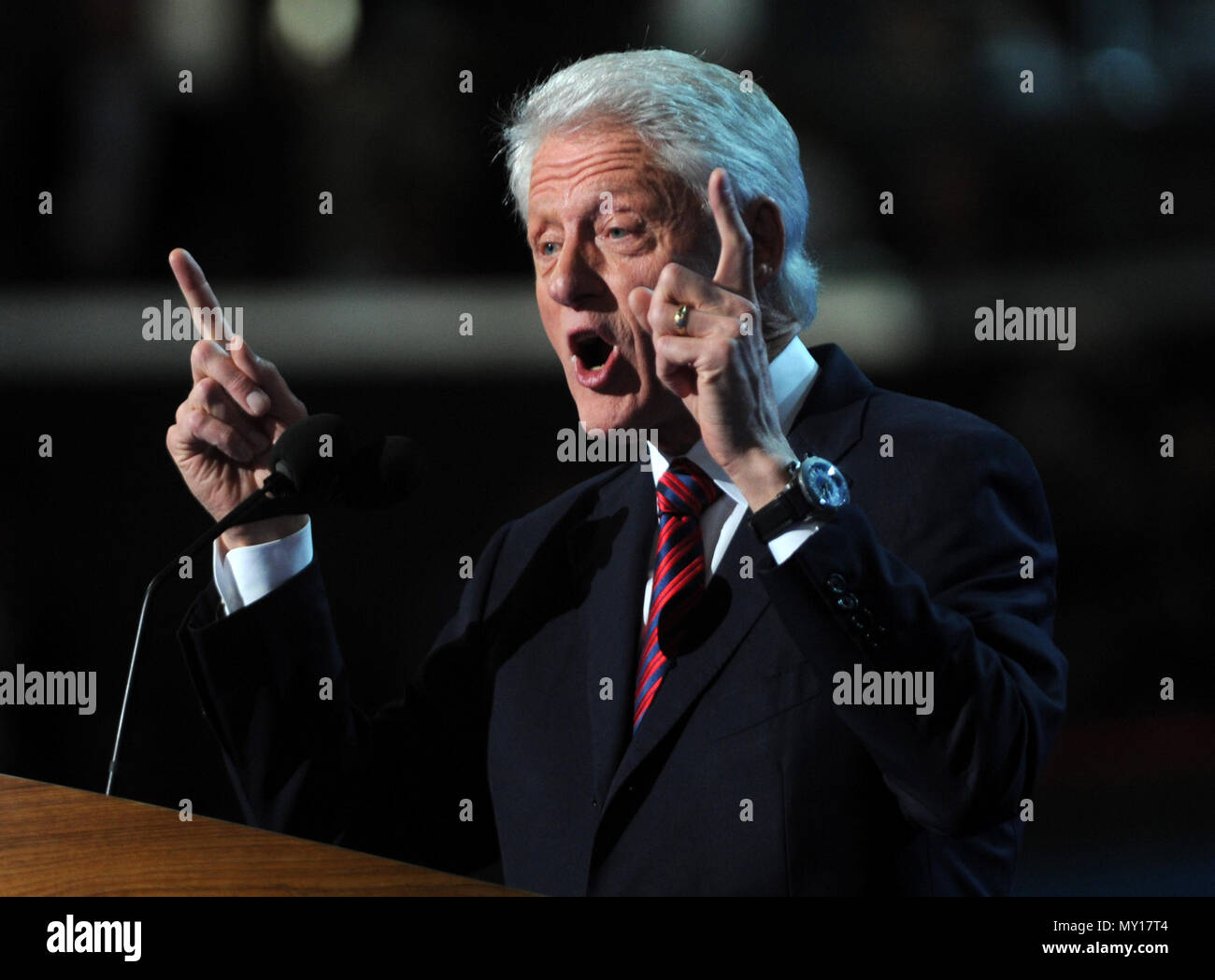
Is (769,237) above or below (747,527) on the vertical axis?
above

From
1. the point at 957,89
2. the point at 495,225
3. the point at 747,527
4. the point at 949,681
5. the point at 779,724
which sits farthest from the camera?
the point at 495,225

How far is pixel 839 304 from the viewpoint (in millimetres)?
1913

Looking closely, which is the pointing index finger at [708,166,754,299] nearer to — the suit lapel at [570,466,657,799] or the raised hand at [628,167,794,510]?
the raised hand at [628,167,794,510]

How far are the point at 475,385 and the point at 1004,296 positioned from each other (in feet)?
2.46

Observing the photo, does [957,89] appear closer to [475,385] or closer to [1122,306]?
[1122,306]

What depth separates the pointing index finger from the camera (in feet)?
4.33

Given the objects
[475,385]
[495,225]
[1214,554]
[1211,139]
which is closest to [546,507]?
[475,385]

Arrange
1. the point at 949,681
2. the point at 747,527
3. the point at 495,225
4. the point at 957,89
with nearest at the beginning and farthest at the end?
the point at 949,681 → the point at 747,527 → the point at 957,89 → the point at 495,225

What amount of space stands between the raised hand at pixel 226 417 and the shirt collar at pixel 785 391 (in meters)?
0.46

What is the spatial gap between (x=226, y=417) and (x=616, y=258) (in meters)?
0.49
